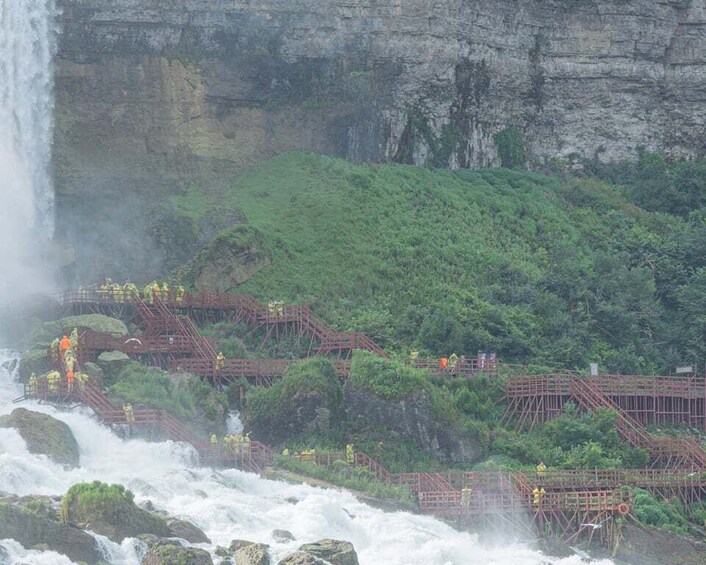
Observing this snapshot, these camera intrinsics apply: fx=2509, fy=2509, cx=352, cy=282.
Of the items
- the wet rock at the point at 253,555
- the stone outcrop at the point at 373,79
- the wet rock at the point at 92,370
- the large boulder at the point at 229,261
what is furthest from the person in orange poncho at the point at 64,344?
the stone outcrop at the point at 373,79

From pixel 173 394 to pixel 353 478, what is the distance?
7818 mm

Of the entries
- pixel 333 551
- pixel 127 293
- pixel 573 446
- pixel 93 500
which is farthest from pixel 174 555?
pixel 127 293

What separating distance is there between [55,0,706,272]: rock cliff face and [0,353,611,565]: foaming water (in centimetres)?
2084

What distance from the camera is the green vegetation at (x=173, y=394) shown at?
3415 inches

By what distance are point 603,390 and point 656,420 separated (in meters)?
2.52

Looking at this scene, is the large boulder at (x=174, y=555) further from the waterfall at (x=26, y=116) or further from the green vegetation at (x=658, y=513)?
the waterfall at (x=26, y=116)

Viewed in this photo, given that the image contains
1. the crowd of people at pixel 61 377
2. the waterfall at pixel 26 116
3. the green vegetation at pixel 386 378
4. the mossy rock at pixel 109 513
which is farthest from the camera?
the waterfall at pixel 26 116

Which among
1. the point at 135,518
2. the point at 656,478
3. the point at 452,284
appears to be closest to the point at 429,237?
the point at 452,284

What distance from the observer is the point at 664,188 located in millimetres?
116250

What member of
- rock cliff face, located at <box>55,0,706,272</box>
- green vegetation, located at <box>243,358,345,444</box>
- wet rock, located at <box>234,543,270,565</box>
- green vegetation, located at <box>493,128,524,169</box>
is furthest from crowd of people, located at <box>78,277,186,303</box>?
wet rock, located at <box>234,543,270,565</box>

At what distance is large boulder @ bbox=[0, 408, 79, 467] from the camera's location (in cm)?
8106

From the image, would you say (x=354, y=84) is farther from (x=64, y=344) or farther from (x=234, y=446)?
(x=234, y=446)

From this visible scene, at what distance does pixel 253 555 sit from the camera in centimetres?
7250

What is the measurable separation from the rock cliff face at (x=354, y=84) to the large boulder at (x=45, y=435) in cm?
2083
